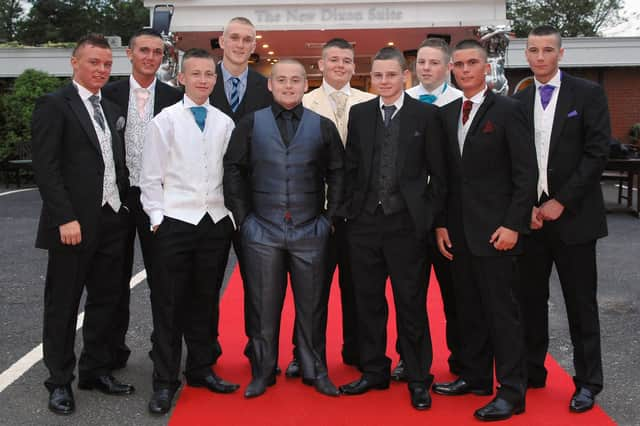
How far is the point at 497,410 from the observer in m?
3.88

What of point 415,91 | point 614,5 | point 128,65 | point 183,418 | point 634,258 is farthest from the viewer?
point 614,5

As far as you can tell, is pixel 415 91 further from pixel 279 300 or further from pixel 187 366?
pixel 187 366

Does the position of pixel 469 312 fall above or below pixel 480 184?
below

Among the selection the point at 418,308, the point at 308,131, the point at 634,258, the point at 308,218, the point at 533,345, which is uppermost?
the point at 308,131

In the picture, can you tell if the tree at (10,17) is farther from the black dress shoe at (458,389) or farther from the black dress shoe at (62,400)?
the black dress shoe at (458,389)

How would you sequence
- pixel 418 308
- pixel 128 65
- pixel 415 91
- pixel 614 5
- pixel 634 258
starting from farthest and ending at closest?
1. pixel 614 5
2. pixel 128 65
3. pixel 634 258
4. pixel 415 91
5. pixel 418 308

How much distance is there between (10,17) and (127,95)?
2177 inches

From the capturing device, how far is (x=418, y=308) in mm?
4227

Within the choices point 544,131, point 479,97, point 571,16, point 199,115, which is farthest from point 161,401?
point 571,16

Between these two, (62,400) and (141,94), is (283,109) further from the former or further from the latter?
(62,400)

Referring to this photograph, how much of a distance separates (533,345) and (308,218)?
166 cm

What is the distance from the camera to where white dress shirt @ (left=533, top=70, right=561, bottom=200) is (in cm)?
409

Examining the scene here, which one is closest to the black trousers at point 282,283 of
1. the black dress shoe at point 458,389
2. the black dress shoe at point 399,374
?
the black dress shoe at point 399,374

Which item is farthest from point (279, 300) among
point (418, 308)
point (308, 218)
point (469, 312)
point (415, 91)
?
point (415, 91)
